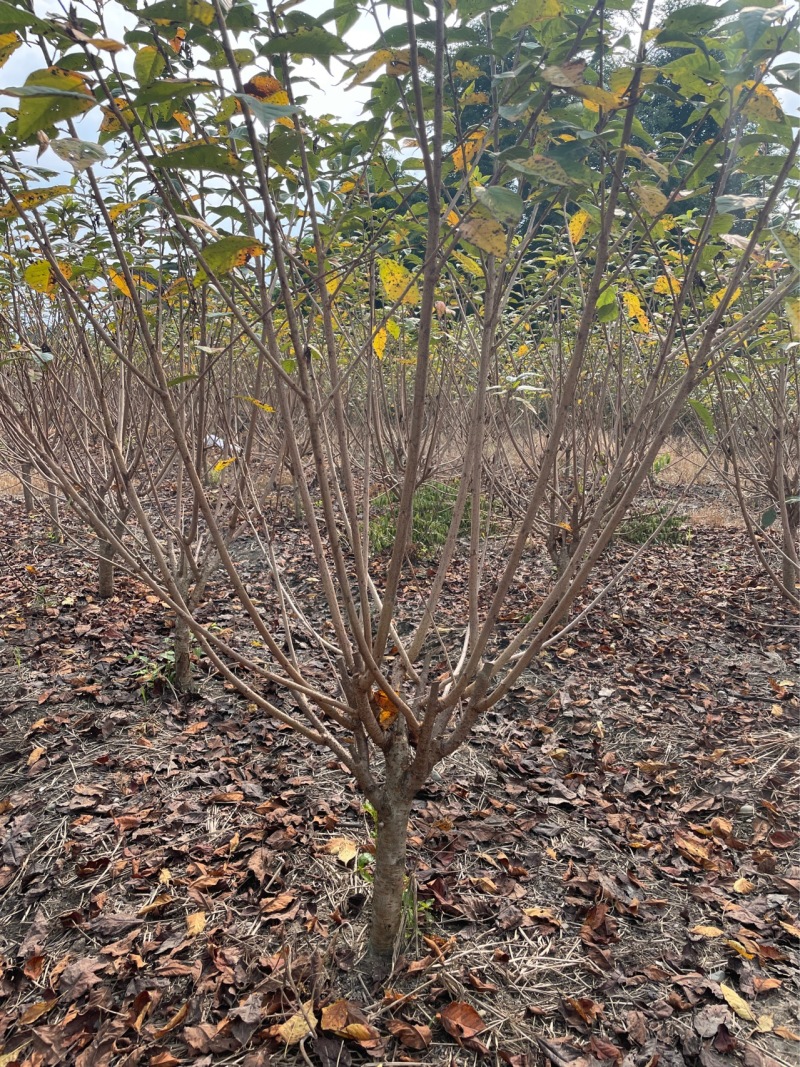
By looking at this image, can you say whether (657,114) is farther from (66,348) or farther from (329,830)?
(329,830)

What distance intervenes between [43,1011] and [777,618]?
12.6 feet

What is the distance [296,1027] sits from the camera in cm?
141

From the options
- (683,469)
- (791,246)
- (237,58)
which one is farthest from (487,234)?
(683,469)

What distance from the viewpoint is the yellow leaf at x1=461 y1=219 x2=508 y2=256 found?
876 mm

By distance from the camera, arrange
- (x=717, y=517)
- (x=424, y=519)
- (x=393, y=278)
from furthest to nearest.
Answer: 1. (x=717, y=517)
2. (x=424, y=519)
3. (x=393, y=278)

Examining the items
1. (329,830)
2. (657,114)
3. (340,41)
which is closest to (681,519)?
(329,830)

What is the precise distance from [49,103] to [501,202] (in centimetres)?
62

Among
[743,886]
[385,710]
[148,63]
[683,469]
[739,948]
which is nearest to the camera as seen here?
[148,63]

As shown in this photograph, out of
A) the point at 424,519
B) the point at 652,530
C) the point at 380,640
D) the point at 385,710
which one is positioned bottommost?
the point at 424,519

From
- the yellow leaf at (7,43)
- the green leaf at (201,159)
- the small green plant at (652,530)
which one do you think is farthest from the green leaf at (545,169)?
the small green plant at (652,530)

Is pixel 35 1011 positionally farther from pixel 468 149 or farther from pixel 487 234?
pixel 468 149

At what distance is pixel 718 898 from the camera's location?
183 cm

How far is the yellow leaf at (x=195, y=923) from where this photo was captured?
1.66 meters

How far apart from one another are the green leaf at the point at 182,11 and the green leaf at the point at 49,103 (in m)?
0.14
